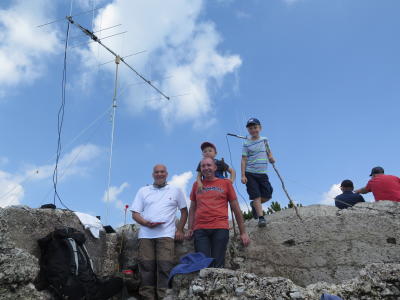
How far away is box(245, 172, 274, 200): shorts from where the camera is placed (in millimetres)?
5105

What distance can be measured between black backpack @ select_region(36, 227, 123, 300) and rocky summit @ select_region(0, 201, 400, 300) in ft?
0.74

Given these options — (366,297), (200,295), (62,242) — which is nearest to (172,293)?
(200,295)

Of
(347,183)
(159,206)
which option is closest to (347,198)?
(347,183)

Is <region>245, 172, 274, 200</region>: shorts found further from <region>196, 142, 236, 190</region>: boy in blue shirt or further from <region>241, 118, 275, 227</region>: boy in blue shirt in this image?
<region>196, 142, 236, 190</region>: boy in blue shirt

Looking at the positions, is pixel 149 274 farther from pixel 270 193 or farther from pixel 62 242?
pixel 270 193

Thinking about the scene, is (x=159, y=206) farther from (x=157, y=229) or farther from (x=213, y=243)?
(x=213, y=243)

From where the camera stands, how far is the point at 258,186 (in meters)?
5.18

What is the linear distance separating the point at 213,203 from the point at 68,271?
1.80 metres

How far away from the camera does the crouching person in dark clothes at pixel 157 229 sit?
4305mm

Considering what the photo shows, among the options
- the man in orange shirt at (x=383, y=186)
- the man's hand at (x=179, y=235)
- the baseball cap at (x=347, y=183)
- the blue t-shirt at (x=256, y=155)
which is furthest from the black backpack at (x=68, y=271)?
the man in orange shirt at (x=383, y=186)

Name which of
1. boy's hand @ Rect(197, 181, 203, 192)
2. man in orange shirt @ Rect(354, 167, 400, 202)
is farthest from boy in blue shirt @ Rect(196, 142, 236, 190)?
man in orange shirt @ Rect(354, 167, 400, 202)

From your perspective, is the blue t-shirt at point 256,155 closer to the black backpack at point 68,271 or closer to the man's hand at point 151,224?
the man's hand at point 151,224

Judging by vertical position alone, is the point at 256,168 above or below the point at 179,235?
above

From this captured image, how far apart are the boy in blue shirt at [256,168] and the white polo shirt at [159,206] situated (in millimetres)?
1022
